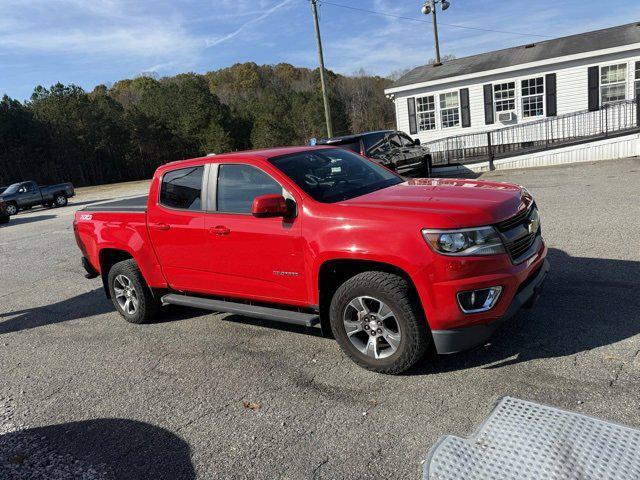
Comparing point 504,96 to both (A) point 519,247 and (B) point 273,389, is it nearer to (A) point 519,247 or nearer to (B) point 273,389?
(A) point 519,247

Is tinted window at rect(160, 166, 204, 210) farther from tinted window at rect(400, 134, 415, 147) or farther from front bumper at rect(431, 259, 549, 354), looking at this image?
tinted window at rect(400, 134, 415, 147)

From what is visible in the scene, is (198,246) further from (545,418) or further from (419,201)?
(545,418)

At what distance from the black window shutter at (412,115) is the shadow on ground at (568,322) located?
17994 millimetres

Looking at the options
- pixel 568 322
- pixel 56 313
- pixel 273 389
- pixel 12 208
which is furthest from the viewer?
pixel 12 208

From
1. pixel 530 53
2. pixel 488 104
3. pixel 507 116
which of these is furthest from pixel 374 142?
pixel 530 53

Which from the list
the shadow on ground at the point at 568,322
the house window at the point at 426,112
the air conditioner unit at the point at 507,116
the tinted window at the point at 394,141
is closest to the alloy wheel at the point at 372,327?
the shadow on ground at the point at 568,322

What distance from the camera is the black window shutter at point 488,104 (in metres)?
20.9

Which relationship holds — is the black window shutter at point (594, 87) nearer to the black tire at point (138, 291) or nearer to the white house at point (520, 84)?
the white house at point (520, 84)

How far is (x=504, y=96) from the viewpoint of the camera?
68.3 feet

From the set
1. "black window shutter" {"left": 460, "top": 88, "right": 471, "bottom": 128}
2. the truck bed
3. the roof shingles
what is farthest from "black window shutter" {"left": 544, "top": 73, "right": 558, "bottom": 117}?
the truck bed

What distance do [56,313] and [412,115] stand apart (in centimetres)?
1904

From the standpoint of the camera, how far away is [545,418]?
3.14 m

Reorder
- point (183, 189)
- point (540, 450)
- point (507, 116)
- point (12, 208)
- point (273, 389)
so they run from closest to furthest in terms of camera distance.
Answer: point (540, 450) < point (273, 389) < point (183, 189) < point (507, 116) < point (12, 208)

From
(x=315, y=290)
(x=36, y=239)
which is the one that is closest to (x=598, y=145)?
(x=315, y=290)
